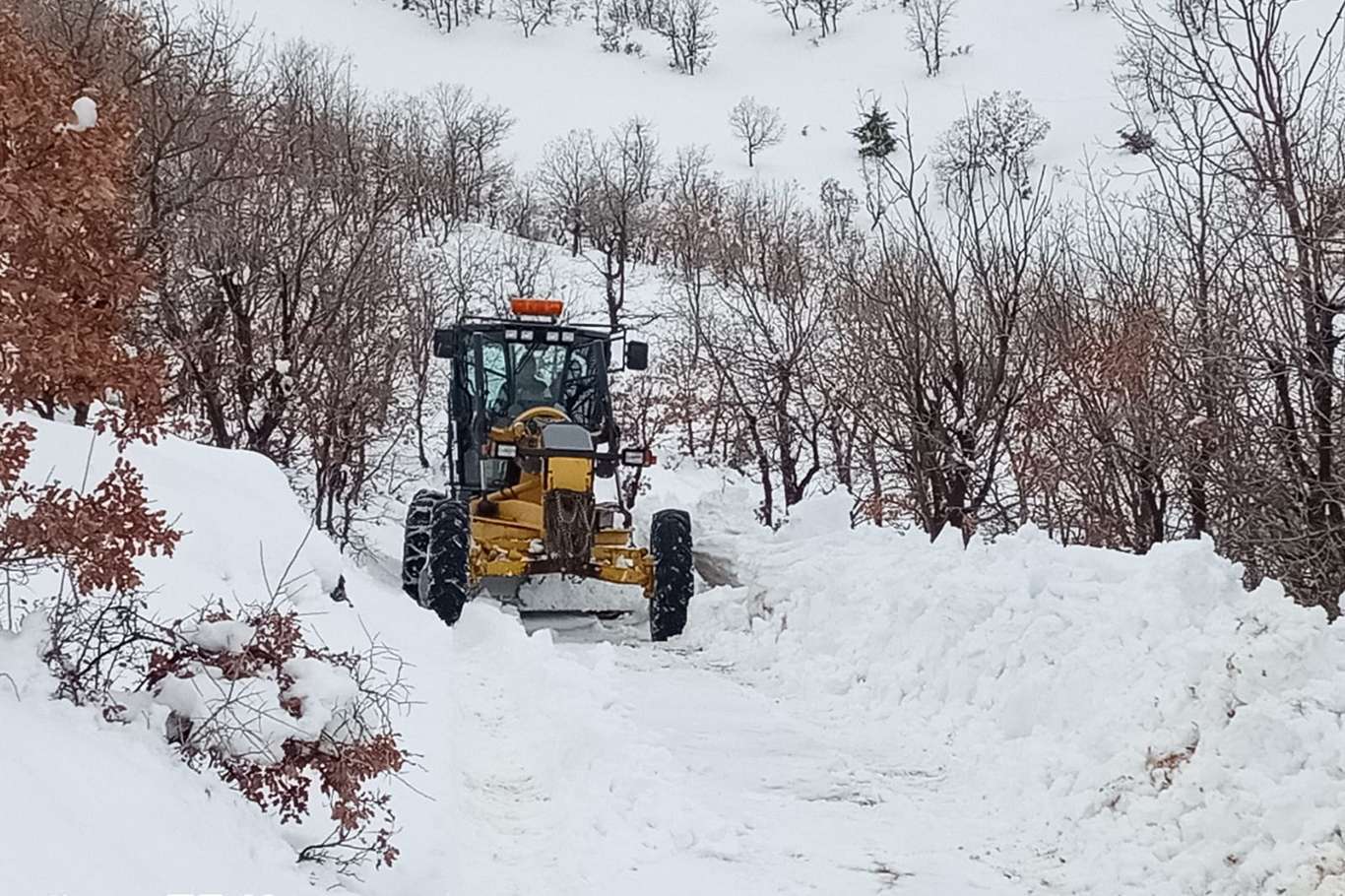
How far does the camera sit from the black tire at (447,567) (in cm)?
995

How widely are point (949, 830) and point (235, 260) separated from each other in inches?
415

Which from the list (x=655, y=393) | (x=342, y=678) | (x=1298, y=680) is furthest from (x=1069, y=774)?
(x=655, y=393)

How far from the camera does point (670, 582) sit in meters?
10.3

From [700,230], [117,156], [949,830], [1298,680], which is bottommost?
[949,830]

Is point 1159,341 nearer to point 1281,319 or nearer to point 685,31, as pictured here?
point 1281,319

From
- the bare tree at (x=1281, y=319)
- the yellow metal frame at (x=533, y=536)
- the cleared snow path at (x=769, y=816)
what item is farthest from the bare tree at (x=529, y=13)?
the cleared snow path at (x=769, y=816)

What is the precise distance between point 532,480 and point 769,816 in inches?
249

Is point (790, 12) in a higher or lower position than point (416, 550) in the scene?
higher

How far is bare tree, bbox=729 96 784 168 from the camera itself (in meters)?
55.1

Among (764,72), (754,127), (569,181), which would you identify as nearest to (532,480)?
(569,181)

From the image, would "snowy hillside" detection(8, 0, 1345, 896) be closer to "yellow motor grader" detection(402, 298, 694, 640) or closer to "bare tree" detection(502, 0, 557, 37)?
"yellow motor grader" detection(402, 298, 694, 640)

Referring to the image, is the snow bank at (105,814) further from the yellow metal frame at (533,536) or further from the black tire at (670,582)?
the black tire at (670,582)

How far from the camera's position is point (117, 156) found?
3.89 m

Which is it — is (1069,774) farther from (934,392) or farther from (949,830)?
(934,392)
